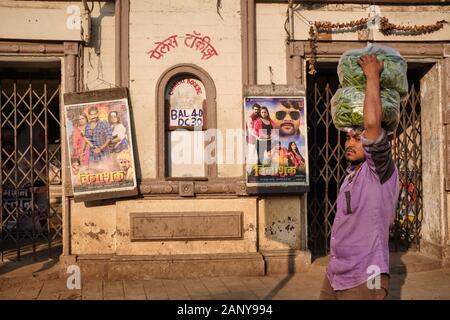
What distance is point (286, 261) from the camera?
7.91 meters

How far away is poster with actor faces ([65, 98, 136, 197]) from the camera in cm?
771

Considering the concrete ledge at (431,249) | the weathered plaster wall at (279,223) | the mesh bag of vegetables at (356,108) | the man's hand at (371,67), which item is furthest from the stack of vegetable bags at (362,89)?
the concrete ledge at (431,249)

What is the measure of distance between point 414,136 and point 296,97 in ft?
8.03

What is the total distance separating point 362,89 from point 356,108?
A: 0.15 metres

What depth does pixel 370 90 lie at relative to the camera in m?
3.25

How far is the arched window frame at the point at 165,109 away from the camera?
7867 millimetres

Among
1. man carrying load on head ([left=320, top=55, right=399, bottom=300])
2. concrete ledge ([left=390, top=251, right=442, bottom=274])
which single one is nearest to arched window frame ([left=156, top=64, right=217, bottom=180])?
concrete ledge ([left=390, top=251, right=442, bottom=274])

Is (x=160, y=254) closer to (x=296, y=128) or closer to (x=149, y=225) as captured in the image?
(x=149, y=225)

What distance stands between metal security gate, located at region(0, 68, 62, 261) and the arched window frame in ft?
6.14

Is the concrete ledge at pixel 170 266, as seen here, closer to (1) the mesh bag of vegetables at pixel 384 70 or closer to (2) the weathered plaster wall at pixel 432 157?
(2) the weathered plaster wall at pixel 432 157

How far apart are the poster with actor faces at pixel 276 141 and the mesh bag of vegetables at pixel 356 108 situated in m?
3.71

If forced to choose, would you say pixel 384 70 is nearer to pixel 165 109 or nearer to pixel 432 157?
pixel 165 109
